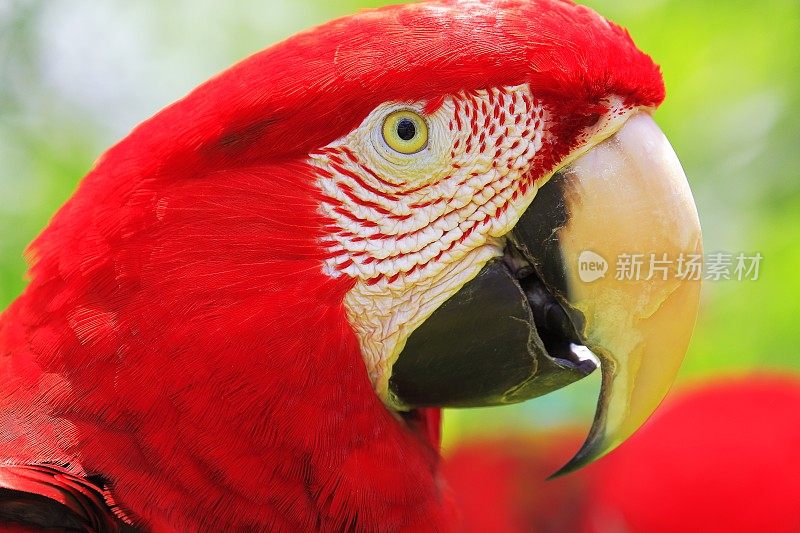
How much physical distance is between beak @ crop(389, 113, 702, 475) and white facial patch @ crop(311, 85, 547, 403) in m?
0.03

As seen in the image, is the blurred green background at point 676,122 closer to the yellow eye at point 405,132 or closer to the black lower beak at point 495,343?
the black lower beak at point 495,343

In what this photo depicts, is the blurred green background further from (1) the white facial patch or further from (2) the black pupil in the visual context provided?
(2) the black pupil

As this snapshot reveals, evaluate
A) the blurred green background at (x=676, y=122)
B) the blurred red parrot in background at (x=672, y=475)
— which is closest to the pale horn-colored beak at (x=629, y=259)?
the blurred red parrot in background at (x=672, y=475)

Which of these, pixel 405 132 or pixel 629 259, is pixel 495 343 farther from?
pixel 405 132

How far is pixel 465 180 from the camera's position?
116 cm

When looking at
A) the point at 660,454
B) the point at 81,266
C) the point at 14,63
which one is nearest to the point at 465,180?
the point at 81,266

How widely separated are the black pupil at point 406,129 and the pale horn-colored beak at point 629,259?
197 mm

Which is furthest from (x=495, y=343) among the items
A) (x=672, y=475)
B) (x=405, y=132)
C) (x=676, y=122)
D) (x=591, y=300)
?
(x=676, y=122)

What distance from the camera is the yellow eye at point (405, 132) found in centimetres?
114

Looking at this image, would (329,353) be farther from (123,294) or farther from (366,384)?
(123,294)

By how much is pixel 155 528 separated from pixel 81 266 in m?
0.38

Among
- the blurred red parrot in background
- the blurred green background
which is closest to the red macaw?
the blurred red parrot in background

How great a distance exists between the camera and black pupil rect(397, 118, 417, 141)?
1.14 m

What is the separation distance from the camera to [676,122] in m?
2.52
